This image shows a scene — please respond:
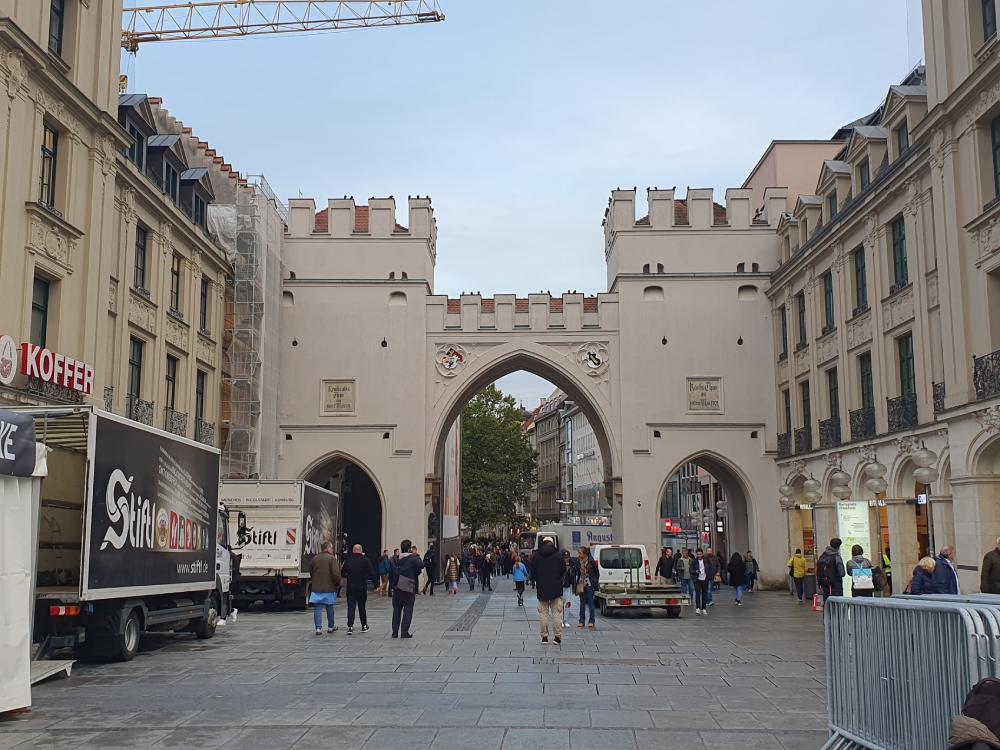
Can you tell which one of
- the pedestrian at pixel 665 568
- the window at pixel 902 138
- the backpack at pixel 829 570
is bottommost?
the pedestrian at pixel 665 568

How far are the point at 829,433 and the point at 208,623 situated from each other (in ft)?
60.7

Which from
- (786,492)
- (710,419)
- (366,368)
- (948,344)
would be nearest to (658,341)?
(710,419)

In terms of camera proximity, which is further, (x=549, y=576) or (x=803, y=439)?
(x=803, y=439)

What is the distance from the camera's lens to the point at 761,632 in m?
18.0

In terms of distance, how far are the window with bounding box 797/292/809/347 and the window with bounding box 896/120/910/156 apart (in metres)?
6.98

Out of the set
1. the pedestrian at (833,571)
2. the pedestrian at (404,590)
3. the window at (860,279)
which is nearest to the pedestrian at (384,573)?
the pedestrian at (404,590)

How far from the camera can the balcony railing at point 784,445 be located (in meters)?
31.8

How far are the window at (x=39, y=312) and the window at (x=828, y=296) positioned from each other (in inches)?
800

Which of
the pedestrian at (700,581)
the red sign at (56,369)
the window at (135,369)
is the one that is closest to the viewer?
the red sign at (56,369)

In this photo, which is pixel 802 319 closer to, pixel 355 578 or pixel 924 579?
pixel 355 578

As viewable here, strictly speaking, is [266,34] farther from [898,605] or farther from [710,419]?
[898,605]

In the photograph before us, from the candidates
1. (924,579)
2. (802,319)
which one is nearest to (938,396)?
(802,319)

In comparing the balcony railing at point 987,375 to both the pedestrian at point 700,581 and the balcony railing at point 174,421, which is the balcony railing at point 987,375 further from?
the balcony railing at point 174,421

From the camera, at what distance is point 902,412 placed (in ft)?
76.5
